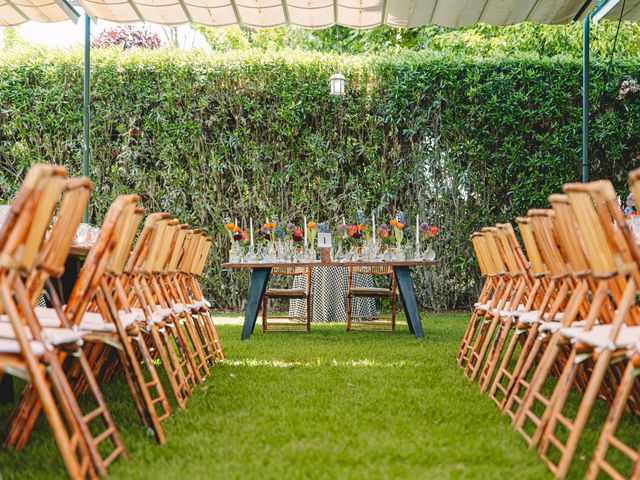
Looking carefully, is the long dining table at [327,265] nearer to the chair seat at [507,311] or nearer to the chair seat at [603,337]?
the chair seat at [507,311]

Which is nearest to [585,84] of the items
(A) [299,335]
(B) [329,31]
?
(A) [299,335]

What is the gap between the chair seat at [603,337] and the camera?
2285 millimetres

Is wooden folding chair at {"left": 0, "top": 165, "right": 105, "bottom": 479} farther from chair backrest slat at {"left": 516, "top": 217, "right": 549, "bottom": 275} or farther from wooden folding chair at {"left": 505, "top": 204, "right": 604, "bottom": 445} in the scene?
chair backrest slat at {"left": 516, "top": 217, "right": 549, "bottom": 275}

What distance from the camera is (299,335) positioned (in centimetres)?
727

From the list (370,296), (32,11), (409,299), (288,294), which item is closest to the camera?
(32,11)

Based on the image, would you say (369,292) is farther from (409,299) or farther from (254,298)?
(254,298)

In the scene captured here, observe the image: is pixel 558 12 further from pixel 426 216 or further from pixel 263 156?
pixel 263 156

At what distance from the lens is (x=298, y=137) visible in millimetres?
9617

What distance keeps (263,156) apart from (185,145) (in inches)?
38.2

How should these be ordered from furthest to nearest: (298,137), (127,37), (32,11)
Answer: (127,37) < (298,137) < (32,11)

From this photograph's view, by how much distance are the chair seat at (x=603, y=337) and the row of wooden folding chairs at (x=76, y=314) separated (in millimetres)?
1529

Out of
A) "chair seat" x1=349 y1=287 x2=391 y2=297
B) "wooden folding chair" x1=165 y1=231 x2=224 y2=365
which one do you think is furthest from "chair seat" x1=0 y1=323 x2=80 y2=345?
"chair seat" x1=349 y1=287 x2=391 y2=297

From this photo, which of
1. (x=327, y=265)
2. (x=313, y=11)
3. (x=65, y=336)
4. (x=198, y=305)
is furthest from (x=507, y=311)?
(x=313, y=11)

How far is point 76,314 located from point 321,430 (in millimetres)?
1062
